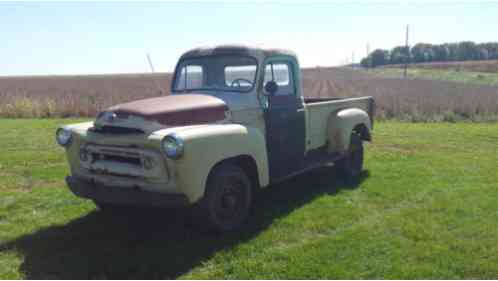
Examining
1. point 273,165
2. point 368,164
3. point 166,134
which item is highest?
point 166,134

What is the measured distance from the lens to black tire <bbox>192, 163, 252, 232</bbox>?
4234 millimetres

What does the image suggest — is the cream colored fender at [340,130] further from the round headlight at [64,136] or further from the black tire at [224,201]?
the round headlight at [64,136]

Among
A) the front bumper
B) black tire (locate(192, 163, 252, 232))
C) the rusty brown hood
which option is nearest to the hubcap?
black tire (locate(192, 163, 252, 232))

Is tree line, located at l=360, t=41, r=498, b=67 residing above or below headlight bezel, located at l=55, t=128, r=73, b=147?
above

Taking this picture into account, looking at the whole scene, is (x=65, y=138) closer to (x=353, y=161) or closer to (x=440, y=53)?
(x=353, y=161)

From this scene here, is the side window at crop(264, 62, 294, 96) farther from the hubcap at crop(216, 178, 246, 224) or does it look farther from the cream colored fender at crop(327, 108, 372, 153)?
the hubcap at crop(216, 178, 246, 224)

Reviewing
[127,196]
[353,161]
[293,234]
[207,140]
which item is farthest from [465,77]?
[127,196]

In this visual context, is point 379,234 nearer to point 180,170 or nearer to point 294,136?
point 294,136

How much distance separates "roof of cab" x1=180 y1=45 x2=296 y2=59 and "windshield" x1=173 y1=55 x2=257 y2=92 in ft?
0.19

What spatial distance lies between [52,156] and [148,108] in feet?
17.1

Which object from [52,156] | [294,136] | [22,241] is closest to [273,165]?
[294,136]

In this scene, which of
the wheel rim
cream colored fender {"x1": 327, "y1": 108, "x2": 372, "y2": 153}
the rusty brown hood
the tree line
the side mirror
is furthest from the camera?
the tree line

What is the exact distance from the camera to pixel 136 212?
5266 millimetres

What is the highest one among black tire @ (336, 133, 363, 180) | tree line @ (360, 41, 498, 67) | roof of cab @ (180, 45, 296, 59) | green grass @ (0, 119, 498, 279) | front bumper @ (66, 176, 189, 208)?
tree line @ (360, 41, 498, 67)
